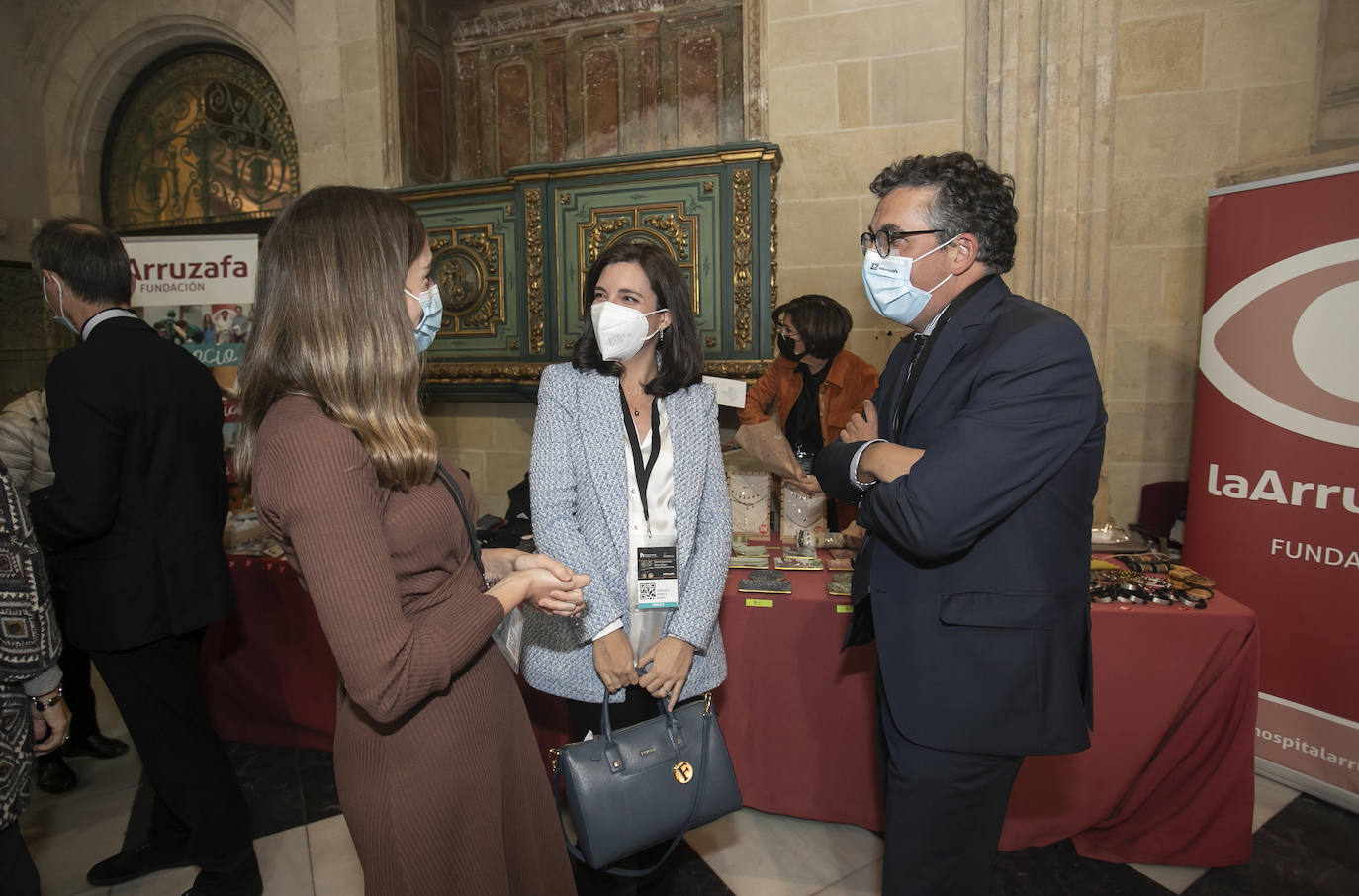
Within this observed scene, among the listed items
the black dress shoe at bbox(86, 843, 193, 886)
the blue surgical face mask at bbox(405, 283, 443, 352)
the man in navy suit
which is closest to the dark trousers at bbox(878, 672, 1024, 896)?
the man in navy suit

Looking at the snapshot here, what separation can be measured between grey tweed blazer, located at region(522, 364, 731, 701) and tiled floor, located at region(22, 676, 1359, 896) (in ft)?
2.15

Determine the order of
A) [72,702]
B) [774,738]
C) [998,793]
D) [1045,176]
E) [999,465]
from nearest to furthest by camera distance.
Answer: [999,465] < [998,793] < [774,738] < [72,702] < [1045,176]

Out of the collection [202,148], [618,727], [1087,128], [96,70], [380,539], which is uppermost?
[96,70]

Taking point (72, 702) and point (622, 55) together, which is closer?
point (72, 702)

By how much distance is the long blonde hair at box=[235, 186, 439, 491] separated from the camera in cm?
105

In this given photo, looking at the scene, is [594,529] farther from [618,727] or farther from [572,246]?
[572,246]

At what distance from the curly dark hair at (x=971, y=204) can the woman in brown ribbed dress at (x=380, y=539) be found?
1026mm

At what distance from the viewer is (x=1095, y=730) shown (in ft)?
6.97

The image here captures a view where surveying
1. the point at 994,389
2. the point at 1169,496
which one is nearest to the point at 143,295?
the point at 994,389

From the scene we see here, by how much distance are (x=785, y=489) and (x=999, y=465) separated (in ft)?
4.65

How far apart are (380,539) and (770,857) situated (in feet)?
6.24

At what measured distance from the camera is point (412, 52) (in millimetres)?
4641

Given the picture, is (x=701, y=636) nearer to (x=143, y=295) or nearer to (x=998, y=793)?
(x=998, y=793)

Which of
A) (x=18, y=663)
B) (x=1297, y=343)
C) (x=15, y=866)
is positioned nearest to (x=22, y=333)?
(x=18, y=663)
